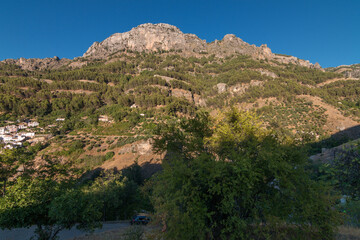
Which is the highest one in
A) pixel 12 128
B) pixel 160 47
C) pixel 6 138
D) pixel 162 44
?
pixel 162 44

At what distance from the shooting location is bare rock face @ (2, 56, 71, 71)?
431 feet

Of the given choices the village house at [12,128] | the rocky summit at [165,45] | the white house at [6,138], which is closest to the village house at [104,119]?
the white house at [6,138]

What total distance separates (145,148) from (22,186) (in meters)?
36.9

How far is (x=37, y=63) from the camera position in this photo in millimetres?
138750

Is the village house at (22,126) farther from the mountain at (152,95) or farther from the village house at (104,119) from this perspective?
the village house at (104,119)

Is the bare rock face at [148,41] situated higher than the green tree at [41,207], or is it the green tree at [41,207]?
the bare rock face at [148,41]

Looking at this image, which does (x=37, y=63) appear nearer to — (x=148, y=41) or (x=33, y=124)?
(x=148, y=41)

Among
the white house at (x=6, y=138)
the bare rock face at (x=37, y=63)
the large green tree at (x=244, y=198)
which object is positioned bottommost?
the large green tree at (x=244, y=198)

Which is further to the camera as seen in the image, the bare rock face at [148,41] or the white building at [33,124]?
the bare rock face at [148,41]

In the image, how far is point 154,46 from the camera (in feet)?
467

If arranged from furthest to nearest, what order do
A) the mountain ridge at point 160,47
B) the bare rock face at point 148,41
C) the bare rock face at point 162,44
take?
the bare rock face at point 148,41 → the bare rock face at point 162,44 → the mountain ridge at point 160,47

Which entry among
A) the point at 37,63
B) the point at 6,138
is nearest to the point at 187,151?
the point at 6,138

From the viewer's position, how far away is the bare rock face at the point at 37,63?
131413 millimetres

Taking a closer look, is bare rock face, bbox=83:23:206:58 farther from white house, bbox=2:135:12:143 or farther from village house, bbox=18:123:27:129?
white house, bbox=2:135:12:143
